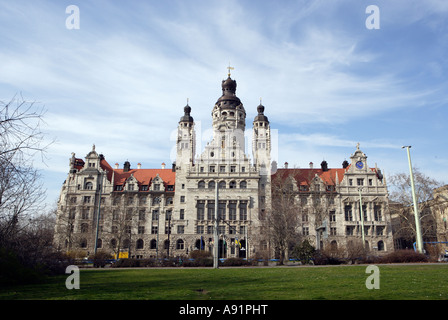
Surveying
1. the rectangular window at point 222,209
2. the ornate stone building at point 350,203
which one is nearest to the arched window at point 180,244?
the rectangular window at point 222,209

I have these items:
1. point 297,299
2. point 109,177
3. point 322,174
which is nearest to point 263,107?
point 322,174

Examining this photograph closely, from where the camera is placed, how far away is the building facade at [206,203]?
60.5 meters

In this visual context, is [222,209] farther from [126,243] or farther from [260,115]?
[260,115]

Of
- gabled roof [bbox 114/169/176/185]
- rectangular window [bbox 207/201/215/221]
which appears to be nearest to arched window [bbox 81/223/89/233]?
gabled roof [bbox 114/169/176/185]

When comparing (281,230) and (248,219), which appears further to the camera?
(248,219)

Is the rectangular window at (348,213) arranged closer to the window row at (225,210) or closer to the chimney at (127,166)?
the window row at (225,210)

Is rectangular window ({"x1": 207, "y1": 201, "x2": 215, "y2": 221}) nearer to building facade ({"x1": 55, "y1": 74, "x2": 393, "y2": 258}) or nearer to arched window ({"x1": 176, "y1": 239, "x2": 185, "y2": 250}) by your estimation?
building facade ({"x1": 55, "y1": 74, "x2": 393, "y2": 258})

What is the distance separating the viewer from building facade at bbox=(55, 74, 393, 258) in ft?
198

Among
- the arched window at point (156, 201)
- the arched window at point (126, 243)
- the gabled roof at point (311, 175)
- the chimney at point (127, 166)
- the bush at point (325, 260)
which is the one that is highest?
the chimney at point (127, 166)

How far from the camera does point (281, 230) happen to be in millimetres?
44688

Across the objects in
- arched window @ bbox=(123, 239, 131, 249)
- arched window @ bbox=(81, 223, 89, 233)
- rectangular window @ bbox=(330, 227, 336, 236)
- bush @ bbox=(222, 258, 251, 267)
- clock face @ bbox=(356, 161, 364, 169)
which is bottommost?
bush @ bbox=(222, 258, 251, 267)

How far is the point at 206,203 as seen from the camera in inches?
2443
